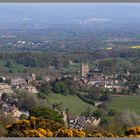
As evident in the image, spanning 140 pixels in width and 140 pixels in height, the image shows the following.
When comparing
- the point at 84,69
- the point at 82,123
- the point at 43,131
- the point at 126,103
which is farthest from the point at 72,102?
the point at 43,131

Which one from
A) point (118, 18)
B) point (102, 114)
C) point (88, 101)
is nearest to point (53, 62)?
point (118, 18)

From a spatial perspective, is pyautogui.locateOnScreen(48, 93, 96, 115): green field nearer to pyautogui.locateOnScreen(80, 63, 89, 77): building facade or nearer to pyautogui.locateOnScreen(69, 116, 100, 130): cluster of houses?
pyautogui.locateOnScreen(69, 116, 100, 130): cluster of houses

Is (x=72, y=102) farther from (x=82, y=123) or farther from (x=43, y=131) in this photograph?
(x=43, y=131)

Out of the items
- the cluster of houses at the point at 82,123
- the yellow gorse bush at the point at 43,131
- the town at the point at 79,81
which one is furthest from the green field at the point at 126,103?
the yellow gorse bush at the point at 43,131

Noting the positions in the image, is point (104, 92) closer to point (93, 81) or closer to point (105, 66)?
point (93, 81)

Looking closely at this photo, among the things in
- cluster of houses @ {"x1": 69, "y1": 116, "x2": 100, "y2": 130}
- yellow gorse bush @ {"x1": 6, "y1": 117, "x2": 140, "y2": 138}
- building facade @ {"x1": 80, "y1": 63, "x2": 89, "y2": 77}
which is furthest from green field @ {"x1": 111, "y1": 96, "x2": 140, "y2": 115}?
yellow gorse bush @ {"x1": 6, "y1": 117, "x2": 140, "y2": 138}

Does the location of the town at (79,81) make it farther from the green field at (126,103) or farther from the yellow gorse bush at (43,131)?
the yellow gorse bush at (43,131)
